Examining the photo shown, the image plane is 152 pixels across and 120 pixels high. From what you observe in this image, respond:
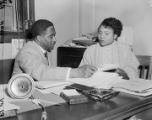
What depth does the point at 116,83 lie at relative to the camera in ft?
4.65

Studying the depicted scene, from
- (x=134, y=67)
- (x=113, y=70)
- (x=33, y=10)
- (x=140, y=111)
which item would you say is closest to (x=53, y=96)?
(x=140, y=111)

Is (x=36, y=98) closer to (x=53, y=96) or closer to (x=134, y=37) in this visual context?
(x=53, y=96)

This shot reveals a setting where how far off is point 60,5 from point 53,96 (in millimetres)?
2259

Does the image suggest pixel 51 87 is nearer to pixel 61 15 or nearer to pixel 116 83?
pixel 116 83

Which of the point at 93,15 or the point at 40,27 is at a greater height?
the point at 93,15

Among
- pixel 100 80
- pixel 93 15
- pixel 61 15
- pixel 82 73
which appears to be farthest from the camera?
pixel 93 15

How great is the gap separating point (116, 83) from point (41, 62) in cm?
73

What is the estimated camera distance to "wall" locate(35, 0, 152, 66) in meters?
2.89

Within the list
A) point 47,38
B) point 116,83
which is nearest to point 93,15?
point 47,38

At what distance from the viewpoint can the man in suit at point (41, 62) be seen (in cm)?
159

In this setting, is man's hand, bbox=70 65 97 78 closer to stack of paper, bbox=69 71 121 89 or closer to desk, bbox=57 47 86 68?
stack of paper, bbox=69 71 121 89

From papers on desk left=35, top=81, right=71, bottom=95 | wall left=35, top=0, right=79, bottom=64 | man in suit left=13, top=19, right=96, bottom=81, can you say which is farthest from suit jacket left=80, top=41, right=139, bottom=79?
papers on desk left=35, top=81, right=71, bottom=95

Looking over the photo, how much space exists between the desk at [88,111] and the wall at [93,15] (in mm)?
1899

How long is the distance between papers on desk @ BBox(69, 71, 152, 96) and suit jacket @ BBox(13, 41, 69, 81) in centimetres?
14
